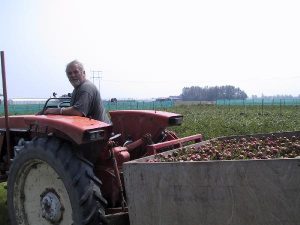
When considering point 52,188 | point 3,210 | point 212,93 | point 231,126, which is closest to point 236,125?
point 231,126

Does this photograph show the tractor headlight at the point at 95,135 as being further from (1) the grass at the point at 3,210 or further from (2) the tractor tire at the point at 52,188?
(1) the grass at the point at 3,210

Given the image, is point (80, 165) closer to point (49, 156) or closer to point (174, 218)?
point (49, 156)

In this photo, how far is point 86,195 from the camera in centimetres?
391

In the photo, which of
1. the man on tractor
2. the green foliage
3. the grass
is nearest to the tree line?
the green foliage

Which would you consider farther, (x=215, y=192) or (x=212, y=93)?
(x=212, y=93)

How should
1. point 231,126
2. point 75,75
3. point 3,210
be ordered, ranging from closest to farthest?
point 75,75, point 3,210, point 231,126

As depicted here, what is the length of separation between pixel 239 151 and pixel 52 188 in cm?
Answer: 195

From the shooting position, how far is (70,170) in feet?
13.2

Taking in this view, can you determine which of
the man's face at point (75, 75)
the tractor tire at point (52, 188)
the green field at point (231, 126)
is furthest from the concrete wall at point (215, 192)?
the green field at point (231, 126)

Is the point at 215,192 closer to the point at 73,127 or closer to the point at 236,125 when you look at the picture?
the point at 73,127

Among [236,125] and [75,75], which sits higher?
[75,75]

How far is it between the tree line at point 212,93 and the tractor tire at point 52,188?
12897 centimetres

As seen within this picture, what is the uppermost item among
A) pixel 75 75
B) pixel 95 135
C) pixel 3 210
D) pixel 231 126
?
pixel 75 75

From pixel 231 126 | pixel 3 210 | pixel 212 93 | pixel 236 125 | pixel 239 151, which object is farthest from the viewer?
pixel 212 93
